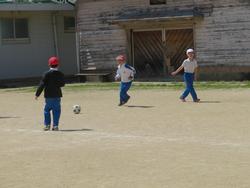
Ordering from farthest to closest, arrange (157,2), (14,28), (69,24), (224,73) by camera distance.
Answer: (69,24), (14,28), (157,2), (224,73)

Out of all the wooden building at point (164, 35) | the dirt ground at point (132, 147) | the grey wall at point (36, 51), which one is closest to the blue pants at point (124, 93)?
the dirt ground at point (132, 147)

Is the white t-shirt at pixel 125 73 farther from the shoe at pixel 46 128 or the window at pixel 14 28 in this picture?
the window at pixel 14 28

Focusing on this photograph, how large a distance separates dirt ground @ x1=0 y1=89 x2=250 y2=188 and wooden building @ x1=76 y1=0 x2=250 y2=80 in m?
8.08

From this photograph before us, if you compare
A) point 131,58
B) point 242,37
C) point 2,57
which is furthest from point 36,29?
point 242,37

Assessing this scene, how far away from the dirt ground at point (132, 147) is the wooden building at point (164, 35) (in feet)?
26.5

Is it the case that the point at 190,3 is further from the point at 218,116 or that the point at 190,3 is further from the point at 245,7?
the point at 218,116

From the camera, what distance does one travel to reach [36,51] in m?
32.8

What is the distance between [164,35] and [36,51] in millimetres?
7390

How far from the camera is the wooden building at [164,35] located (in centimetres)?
2600

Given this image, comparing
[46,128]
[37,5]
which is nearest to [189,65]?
[46,128]

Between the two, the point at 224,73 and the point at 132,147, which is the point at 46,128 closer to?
the point at 132,147

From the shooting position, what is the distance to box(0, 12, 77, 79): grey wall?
3150 centimetres

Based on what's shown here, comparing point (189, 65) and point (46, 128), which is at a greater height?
point (189, 65)

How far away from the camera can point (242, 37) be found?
2573 cm
